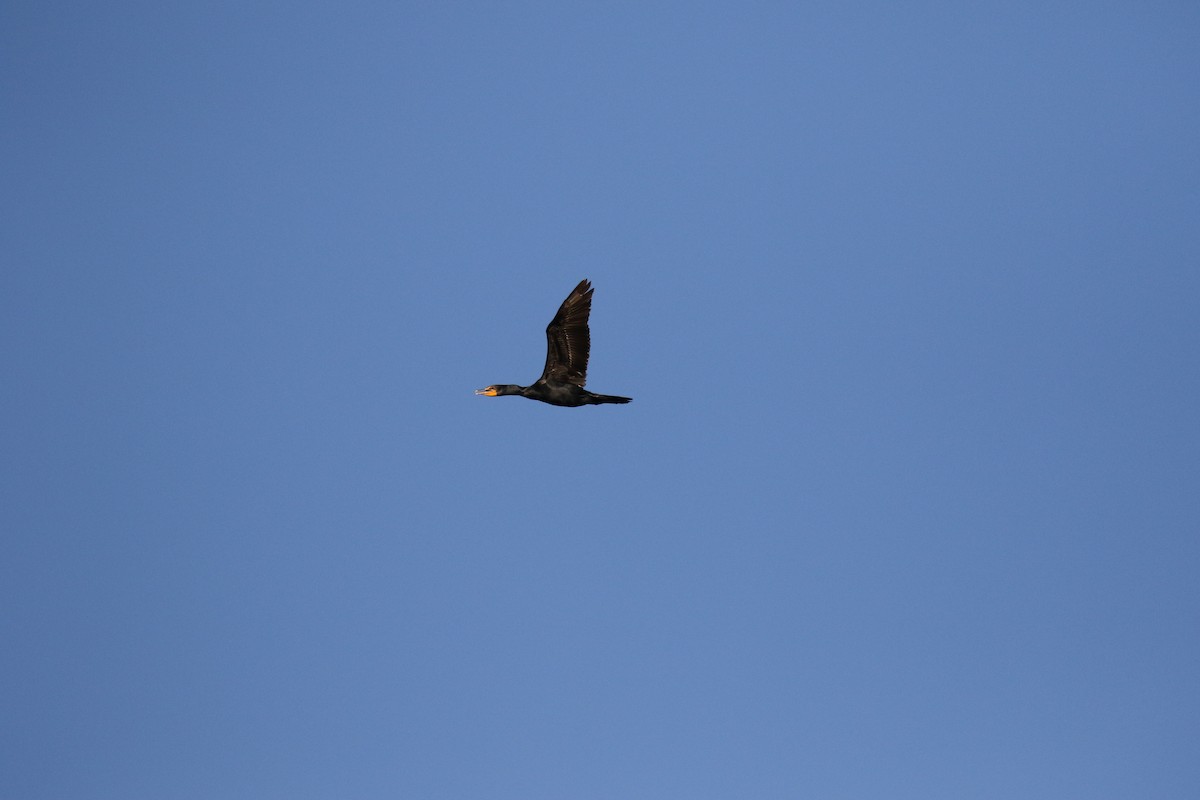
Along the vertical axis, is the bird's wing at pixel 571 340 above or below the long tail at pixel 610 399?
above

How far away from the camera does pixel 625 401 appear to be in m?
63.8

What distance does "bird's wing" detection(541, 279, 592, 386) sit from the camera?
62.7 metres

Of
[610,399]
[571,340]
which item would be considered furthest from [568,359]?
[610,399]

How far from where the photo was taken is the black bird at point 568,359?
206 feet

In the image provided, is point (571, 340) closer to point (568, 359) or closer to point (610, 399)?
point (568, 359)

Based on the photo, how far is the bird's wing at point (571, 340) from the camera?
62688 millimetres

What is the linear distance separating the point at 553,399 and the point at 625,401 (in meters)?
2.91

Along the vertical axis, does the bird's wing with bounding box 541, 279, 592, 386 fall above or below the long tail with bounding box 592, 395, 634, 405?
above

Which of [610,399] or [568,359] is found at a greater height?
[568,359]

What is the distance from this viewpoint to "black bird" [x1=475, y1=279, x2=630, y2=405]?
206ft

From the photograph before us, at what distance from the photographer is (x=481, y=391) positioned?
6588cm

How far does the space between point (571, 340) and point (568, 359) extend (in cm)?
84

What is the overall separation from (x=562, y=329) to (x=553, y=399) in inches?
119

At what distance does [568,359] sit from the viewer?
6388 centimetres
